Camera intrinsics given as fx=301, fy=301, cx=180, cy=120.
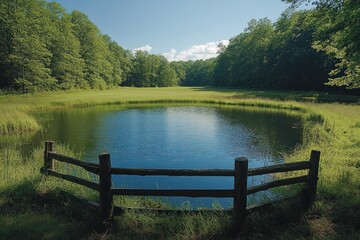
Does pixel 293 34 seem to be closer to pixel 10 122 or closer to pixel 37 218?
pixel 10 122

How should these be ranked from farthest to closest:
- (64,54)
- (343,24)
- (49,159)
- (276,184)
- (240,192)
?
(64,54)
(343,24)
(49,159)
(276,184)
(240,192)

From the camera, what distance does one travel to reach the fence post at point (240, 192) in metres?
6.11

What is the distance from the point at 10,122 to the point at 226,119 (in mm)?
20725

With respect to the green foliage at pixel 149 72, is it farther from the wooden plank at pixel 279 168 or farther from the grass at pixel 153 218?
the wooden plank at pixel 279 168

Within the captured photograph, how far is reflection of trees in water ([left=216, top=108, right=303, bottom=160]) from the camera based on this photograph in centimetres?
1972

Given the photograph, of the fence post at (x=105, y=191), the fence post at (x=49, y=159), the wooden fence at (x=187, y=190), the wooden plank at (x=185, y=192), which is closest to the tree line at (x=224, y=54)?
the wooden fence at (x=187, y=190)

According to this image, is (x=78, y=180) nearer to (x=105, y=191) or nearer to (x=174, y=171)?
(x=105, y=191)

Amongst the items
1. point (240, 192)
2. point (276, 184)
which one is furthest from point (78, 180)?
point (276, 184)

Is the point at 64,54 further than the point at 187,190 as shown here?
Yes

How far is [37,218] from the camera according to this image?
6.79 m

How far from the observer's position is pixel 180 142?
843 inches

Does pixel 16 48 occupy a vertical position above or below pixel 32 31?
below

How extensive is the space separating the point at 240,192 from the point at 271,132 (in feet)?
65.4

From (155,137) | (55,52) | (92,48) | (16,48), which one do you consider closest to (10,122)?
(155,137)
